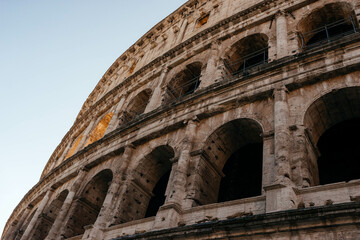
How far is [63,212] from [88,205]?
0.83 meters

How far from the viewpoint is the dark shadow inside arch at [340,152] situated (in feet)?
26.5

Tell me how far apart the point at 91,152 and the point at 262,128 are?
24.0ft

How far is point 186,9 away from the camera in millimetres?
17828

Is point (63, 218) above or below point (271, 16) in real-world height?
below

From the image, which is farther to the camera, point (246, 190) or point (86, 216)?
point (86, 216)

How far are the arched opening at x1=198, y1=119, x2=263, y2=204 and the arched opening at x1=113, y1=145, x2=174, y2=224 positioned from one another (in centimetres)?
148

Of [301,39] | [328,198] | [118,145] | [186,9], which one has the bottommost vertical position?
[328,198]

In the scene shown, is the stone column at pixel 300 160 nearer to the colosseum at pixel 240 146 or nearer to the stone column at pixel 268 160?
the colosseum at pixel 240 146

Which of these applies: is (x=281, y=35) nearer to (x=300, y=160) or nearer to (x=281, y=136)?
(x=281, y=136)

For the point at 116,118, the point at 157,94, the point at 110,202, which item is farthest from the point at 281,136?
the point at 116,118

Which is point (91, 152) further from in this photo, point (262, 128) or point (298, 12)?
point (298, 12)

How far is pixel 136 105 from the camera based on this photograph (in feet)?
47.7

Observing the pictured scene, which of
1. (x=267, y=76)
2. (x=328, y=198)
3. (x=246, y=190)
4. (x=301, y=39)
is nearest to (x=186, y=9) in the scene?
(x=301, y=39)

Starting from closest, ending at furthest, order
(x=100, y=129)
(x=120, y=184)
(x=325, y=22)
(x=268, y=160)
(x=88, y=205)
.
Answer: (x=268, y=160)
(x=120, y=184)
(x=325, y=22)
(x=88, y=205)
(x=100, y=129)
